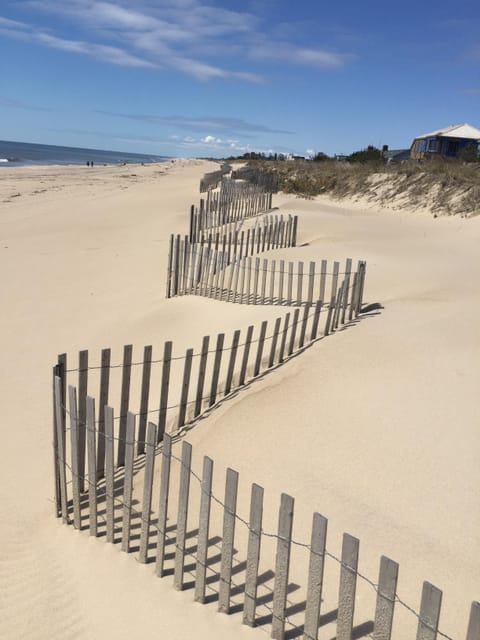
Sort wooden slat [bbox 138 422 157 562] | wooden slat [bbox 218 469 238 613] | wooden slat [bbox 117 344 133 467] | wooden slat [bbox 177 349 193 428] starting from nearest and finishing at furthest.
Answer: wooden slat [bbox 218 469 238 613], wooden slat [bbox 138 422 157 562], wooden slat [bbox 117 344 133 467], wooden slat [bbox 177 349 193 428]

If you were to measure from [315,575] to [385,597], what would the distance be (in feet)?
1.28

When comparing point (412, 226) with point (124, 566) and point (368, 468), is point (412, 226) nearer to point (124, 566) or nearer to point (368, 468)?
point (368, 468)

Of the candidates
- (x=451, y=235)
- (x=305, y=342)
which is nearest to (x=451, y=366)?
(x=305, y=342)

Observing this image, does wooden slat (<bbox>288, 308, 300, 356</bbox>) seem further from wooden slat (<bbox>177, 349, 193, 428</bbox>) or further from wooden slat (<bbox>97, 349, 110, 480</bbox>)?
wooden slat (<bbox>97, 349, 110, 480</bbox>)

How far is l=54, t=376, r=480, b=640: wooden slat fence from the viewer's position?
2.89 m

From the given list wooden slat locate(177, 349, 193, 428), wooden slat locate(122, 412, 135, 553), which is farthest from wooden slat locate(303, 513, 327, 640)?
wooden slat locate(177, 349, 193, 428)

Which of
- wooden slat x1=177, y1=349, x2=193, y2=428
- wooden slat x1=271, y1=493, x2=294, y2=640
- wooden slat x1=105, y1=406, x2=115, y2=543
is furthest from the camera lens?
wooden slat x1=177, y1=349, x2=193, y2=428

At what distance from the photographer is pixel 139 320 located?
30.9 ft

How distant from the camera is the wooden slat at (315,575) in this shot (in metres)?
2.97

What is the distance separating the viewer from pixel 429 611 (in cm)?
265

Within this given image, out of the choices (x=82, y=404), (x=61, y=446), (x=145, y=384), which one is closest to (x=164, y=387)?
(x=145, y=384)

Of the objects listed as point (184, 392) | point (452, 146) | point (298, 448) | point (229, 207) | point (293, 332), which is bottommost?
point (298, 448)

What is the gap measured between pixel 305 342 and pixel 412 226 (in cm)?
1546

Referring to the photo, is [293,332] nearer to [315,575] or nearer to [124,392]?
[124,392]
